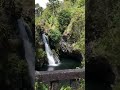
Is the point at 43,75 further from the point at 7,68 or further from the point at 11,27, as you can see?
the point at 11,27

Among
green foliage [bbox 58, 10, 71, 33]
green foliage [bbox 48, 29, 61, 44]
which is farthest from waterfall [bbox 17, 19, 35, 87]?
green foliage [bbox 48, 29, 61, 44]

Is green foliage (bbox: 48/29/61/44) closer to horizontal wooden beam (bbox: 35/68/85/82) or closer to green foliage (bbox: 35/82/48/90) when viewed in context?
horizontal wooden beam (bbox: 35/68/85/82)

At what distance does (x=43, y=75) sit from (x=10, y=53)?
0.45 meters

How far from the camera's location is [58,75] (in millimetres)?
3113

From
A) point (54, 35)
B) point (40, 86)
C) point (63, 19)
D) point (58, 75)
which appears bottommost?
point (40, 86)

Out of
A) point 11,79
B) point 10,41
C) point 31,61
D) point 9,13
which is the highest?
point 9,13

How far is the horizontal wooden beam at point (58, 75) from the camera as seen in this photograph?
304cm

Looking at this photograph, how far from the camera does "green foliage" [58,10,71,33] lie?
492cm

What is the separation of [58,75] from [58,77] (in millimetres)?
22

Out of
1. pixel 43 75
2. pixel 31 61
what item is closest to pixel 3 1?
pixel 31 61

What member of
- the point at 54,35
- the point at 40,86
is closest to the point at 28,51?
the point at 40,86

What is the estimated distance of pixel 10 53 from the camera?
2.84 metres

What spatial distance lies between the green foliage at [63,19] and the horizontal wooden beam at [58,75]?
1784 millimetres

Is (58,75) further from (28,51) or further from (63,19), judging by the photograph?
(63,19)
